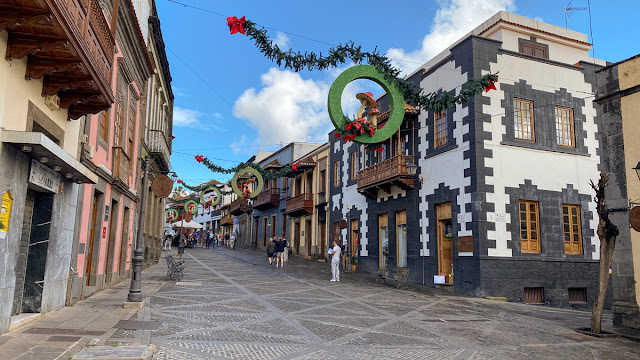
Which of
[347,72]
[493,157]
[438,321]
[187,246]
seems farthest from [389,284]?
[187,246]

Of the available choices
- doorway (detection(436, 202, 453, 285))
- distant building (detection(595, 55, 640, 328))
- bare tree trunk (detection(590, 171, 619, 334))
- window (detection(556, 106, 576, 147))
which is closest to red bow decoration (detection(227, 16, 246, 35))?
bare tree trunk (detection(590, 171, 619, 334))

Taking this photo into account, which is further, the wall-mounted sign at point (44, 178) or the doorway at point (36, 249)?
the doorway at point (36, 249)

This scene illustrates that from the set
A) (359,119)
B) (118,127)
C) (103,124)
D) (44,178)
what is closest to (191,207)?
(118,127)

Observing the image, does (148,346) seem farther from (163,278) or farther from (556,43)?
(556,43)

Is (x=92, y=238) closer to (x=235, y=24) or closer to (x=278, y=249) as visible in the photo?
(x=235, y=24)

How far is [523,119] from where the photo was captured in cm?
1656

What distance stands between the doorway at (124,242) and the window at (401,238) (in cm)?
1061

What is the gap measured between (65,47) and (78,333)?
4.14m

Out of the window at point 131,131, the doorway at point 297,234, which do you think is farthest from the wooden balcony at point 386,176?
the doorway at point 297,234

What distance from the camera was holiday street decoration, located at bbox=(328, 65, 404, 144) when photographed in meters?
8.91

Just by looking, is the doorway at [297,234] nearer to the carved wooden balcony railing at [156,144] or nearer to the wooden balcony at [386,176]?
the wooden balcony at [386,176]

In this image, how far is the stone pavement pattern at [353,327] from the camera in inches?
273

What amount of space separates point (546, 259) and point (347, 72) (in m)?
10.6

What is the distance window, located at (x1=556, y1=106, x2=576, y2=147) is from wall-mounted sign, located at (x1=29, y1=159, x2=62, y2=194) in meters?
15.6
